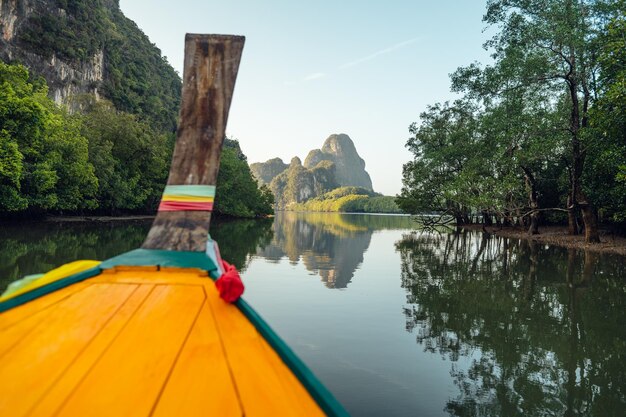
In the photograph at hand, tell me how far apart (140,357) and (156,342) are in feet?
0.30

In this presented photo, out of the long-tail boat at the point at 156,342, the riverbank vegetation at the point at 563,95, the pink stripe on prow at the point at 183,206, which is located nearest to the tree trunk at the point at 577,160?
the riverbank vegetation at the point at 563,95

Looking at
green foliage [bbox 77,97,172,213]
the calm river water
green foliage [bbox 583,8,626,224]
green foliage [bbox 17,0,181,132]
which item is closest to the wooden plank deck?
the calm river water

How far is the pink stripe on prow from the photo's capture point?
7.32 feet

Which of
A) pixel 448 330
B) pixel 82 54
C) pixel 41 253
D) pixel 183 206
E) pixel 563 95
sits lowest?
pixel 41 253

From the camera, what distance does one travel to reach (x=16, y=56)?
46.0 meters

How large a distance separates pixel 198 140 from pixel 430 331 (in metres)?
5.52

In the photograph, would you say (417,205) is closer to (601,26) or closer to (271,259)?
(601,26)

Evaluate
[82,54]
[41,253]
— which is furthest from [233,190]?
[41,253]

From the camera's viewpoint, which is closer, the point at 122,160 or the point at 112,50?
the point at 122,160

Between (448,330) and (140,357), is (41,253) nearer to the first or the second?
(448,330)

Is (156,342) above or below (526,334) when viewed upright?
above

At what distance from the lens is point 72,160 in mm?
28703

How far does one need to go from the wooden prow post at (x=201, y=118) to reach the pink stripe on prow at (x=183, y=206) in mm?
19

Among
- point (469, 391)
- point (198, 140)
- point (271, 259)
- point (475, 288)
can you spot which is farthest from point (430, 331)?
point (271, 259)
